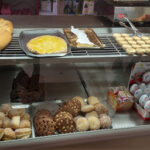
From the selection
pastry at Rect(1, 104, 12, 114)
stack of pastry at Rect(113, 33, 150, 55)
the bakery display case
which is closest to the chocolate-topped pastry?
the bakery display case

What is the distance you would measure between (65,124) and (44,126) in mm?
123

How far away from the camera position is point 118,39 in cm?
136

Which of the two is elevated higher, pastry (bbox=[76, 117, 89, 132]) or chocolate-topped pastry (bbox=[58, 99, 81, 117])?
chocolate-topped pastry (bbox=[58, 99, 81, 117])

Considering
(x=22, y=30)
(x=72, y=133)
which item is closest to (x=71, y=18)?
(x=22, y=30)

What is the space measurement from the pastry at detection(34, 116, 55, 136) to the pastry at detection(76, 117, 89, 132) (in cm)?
15

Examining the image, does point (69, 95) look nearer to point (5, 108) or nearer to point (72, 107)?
point (72, 107)

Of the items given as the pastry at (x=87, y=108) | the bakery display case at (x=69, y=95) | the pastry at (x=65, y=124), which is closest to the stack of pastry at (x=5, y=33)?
the bakery display case at (x=69, y=95)

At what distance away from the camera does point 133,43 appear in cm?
132

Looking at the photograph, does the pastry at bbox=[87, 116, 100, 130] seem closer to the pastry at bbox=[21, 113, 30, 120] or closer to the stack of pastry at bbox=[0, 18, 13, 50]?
the pastry at bbox=[21, 113, 30, 120]

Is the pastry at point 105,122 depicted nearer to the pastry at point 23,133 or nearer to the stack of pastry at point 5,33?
the pastry at point 23,133

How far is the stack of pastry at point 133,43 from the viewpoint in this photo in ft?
4.07

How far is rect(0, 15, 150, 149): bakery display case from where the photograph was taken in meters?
1.22

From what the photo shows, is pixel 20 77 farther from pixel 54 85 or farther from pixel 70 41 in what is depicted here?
pixel 70 41

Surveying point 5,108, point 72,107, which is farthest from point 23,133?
point 72,107
